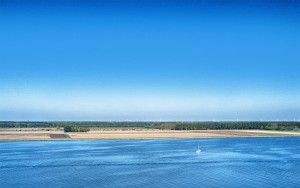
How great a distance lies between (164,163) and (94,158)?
311 inches

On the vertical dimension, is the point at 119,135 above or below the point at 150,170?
above

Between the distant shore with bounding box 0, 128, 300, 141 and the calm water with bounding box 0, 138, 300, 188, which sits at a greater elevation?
the distant shore with bounding box 0, 128, 300, 141

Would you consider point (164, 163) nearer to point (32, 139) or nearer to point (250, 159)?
point (250, 159)

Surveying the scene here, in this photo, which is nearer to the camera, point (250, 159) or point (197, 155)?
point (250, 159)

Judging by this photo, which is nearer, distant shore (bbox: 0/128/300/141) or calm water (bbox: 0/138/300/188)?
calm water (bbox: 0/138/300/188)

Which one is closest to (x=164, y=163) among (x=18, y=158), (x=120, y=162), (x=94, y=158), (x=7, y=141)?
(x=120, y=162)

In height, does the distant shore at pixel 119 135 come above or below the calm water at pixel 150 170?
above

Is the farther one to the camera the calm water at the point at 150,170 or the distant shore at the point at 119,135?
the distant shore at the point at 119,135

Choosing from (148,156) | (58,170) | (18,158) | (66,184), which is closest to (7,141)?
(18,158)

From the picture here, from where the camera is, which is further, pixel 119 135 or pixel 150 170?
pixel 119 135

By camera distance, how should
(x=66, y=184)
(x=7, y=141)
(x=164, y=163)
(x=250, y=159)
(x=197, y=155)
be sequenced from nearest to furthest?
(x=66, y=184) → (x=164, y=163) → (x=250, y=159) → (x=197, y=155) → (x=7, y=141)

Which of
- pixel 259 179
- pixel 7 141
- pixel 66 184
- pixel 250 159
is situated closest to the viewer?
pixel 66 184

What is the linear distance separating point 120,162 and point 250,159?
41.0 ft

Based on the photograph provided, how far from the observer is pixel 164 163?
39625 millimetres
